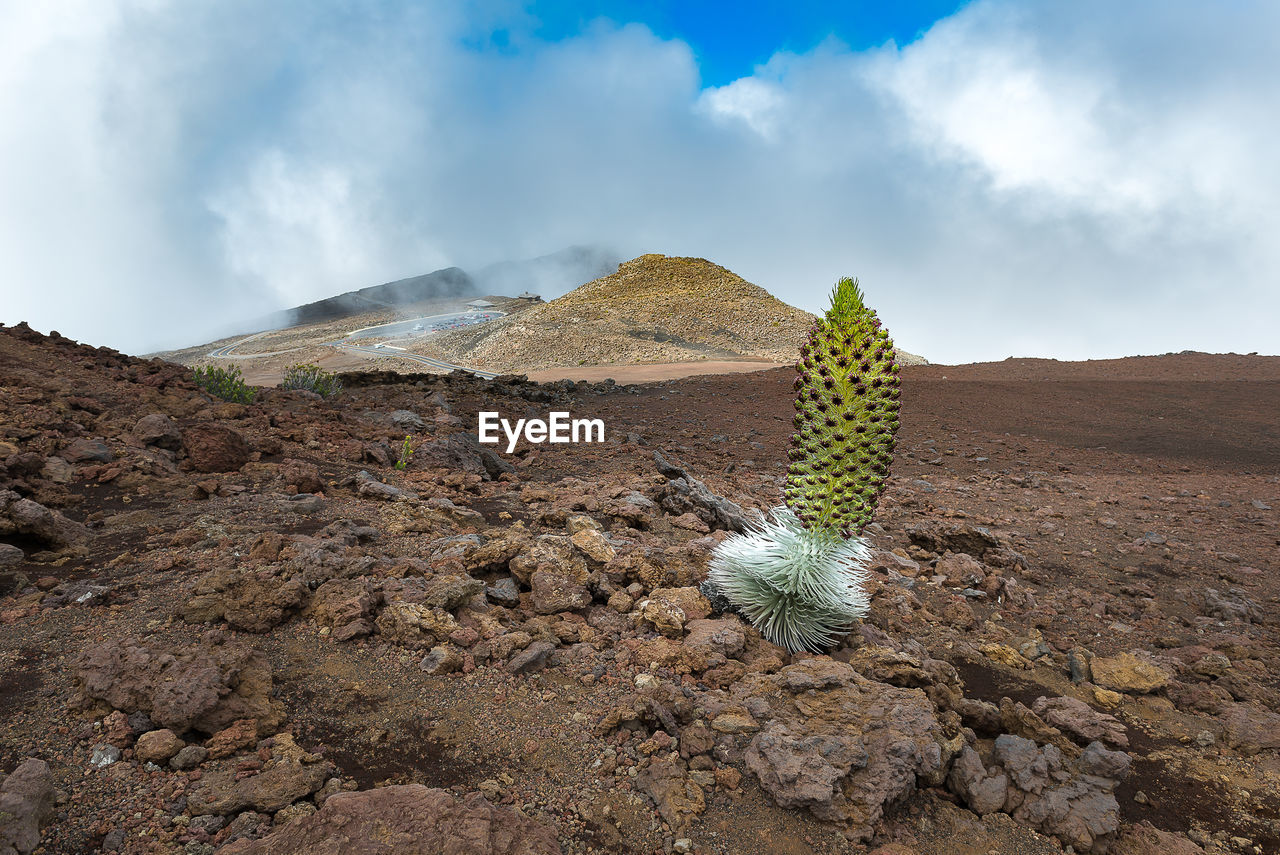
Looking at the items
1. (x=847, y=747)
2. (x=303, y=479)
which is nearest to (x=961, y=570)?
(x=847, y=747)

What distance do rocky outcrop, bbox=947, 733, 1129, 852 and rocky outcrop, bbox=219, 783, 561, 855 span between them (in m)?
1.68

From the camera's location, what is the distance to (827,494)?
11.2 ft

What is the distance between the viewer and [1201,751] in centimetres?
306

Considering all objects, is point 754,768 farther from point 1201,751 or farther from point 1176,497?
point 1176,497

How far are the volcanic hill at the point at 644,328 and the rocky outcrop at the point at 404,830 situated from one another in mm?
34682

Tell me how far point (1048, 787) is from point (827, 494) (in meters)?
1.48

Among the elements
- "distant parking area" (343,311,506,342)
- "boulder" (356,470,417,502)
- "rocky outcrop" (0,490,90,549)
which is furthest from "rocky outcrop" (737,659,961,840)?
"distant parking area" (343,311,506,342)

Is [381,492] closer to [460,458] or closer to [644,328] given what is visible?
[460,458]

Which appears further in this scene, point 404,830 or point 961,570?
point 961,570

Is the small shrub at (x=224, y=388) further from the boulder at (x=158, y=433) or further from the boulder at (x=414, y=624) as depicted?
the boulder at (x=414, y=624)

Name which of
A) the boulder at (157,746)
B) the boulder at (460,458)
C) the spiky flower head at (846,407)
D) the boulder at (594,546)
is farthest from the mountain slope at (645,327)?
the boulder at (157,746)

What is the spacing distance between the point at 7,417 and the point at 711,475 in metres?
7.43

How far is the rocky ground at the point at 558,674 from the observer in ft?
7.65

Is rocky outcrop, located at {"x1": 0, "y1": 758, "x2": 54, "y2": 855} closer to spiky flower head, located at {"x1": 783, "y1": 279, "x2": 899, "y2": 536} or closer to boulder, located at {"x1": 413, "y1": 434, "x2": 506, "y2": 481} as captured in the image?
spiky flower head, located at {"x1": 783, "y1": 279, "x2": 899, "y2": 536}
